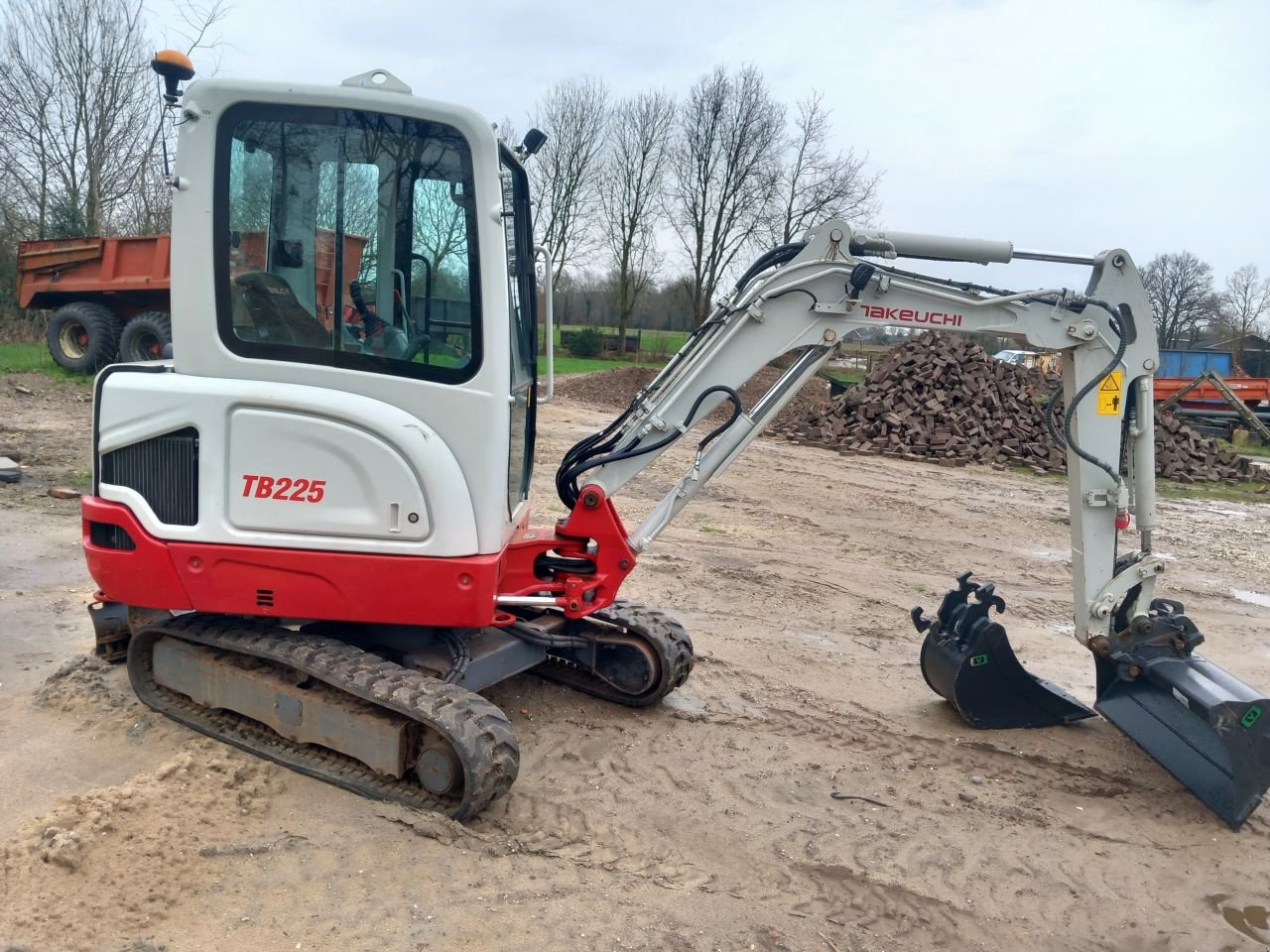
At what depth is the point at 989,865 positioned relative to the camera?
3.88 metres

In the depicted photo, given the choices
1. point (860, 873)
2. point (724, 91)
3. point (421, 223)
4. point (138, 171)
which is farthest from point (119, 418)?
point (724, 91)

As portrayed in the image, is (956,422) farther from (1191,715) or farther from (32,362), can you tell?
(32,362)

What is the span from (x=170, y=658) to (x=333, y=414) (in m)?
1.56

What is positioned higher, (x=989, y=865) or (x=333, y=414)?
(x=333, y=414)

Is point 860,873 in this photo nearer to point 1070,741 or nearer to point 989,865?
point 989,865

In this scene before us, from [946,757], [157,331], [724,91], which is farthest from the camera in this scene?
[724,91]

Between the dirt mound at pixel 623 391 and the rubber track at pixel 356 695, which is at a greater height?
the dirt mound at pixel 623 391

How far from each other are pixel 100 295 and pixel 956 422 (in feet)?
46.1

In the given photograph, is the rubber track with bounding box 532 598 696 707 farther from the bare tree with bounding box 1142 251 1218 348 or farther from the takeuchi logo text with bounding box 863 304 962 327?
the bare tree with bounding box 1142 251 1218 348

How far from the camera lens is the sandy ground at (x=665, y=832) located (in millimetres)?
3275

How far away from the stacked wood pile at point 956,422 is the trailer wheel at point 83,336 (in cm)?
1144

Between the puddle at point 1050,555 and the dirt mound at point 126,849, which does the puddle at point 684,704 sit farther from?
the puddle at point 1050,555

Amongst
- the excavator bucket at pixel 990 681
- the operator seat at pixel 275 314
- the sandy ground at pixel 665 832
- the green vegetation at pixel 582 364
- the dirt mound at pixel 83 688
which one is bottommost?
the sandy ground at pixel 665 832

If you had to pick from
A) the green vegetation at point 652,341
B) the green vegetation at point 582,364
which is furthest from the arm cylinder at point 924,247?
the green vegetation at point 652,341
